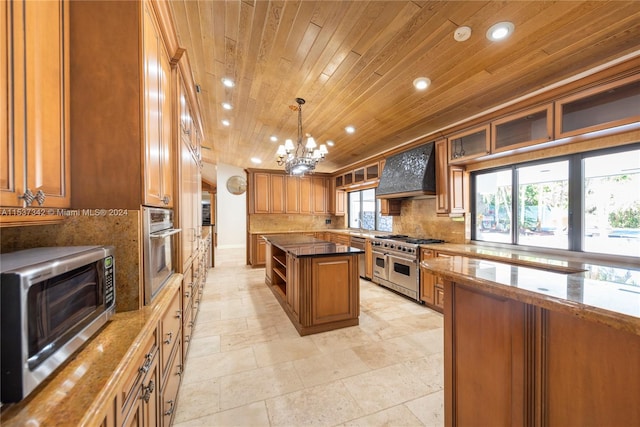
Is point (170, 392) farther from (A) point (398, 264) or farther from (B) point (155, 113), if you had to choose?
(A) point (398, 264)

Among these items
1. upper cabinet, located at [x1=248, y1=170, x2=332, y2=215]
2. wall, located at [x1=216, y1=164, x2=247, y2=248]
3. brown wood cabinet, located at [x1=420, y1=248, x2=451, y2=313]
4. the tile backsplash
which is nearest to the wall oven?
the tile backsplash

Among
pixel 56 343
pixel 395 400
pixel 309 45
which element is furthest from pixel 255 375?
pixel 309 45

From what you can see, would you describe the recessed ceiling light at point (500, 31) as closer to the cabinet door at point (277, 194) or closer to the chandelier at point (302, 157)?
the chandelier at point (302, 157)

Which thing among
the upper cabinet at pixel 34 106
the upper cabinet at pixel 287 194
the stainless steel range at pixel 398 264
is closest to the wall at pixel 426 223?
the stainless steel range at pixel 398 264

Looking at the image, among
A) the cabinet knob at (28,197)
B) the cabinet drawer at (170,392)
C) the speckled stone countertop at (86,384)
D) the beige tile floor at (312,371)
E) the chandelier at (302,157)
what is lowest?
the beige tile floor at (312,371)

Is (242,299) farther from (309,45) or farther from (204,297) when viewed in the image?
(309,45)

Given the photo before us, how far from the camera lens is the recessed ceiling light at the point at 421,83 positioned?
2.47 m

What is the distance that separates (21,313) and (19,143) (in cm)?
57

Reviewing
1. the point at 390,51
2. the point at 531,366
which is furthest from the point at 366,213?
the point at 531,366

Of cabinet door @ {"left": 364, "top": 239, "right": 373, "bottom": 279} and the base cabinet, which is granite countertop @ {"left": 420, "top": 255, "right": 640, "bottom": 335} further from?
cabinet door @ {"left": 364, "top": 239, "right": 373, "bottom": 279}

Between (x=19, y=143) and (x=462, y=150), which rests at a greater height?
(x=462, y=150)

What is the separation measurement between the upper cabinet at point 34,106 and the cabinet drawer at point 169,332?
2.55ft

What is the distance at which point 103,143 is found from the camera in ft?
3.92

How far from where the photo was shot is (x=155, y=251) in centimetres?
147
